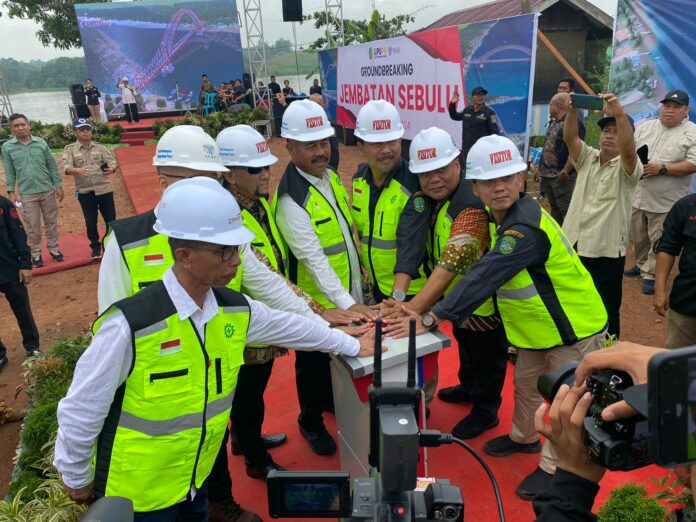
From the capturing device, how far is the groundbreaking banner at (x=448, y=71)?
7.43m

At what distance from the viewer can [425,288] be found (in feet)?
9.56

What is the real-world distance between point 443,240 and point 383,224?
39 cm

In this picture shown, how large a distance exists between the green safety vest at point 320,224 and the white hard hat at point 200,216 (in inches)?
48.6

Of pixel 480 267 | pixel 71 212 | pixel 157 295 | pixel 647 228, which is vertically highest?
pixel 157 295

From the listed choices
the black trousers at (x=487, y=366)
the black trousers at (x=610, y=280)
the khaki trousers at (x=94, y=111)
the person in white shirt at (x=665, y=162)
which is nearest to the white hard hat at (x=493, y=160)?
the black trousers at (x=487, y=366)

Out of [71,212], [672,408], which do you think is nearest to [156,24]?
[71,212]

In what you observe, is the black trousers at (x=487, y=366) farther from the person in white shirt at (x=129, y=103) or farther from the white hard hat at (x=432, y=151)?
the person in white shirt at (x=129, y=103)

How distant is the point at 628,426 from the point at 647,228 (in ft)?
18.2

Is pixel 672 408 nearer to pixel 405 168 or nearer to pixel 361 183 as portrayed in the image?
pixel 405 168

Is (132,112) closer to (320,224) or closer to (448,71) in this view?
(448,71)

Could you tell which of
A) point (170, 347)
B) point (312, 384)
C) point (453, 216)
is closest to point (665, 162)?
point (453, 216)

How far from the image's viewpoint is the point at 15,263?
15.8 feet

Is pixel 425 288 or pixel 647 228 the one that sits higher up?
pixel 425 288

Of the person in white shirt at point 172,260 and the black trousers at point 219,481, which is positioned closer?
the person in white shirt at point 172,260
